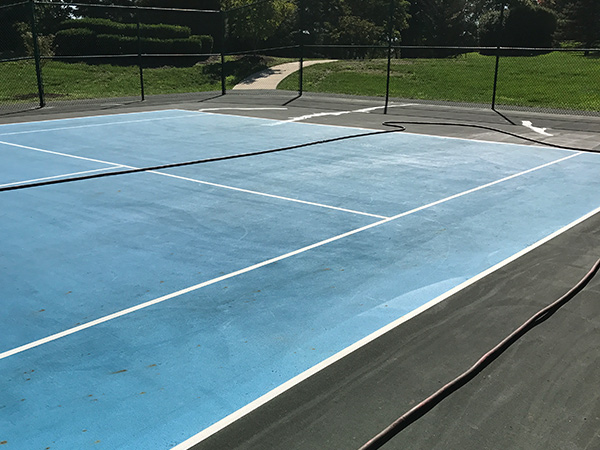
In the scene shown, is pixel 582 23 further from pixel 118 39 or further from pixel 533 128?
pixel 118 39

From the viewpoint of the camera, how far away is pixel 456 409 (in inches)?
153

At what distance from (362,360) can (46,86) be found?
92.6ft

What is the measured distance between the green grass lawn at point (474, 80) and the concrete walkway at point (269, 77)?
0.81 m

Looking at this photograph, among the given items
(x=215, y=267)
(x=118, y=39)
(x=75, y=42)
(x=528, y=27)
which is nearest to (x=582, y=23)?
(x=528, y=27)

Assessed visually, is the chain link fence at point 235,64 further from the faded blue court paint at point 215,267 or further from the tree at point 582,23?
Result: the faded blue court paint at point 215,267

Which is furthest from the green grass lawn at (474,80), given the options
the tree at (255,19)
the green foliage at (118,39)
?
the green foliage at (118,39)

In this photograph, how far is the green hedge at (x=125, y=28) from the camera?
35125 mm

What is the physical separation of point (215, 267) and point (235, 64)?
31814 millimetres

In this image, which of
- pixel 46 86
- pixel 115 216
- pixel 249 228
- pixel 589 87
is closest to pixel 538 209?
pixel 249 228

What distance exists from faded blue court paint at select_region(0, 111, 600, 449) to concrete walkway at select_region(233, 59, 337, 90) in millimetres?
19575

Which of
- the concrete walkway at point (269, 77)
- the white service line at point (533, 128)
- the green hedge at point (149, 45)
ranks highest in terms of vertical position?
the green hedge at point (149, 45)

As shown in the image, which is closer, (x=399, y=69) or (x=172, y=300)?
(x=172, y=300)

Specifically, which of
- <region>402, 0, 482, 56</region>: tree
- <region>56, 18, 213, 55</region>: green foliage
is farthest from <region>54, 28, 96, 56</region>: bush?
<region>402, 0, 482, 56</region>: tree

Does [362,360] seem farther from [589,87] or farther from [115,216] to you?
Answer: [589,87]
